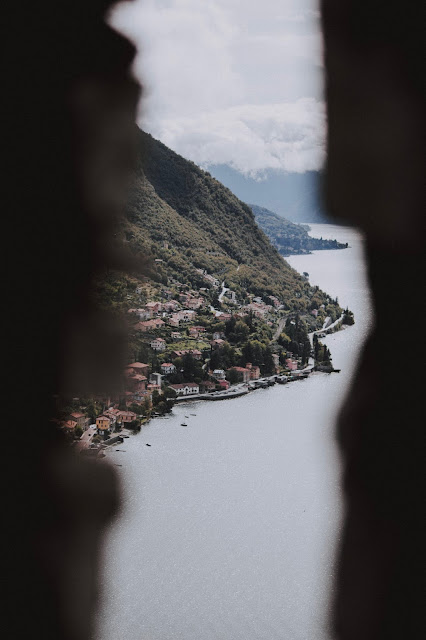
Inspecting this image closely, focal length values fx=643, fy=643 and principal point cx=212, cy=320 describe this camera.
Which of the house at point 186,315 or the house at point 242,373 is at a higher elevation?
the house at point 186,315

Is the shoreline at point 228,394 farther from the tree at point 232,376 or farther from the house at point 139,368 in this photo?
the house at point 139,368

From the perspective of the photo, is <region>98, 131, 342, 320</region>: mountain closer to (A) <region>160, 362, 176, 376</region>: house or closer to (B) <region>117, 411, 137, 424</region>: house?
(A) <region>160, 362, 176, 376</region>: house

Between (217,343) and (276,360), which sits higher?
(217,343)

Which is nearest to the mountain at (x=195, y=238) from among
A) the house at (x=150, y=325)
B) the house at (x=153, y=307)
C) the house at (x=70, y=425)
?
the house at (x=153, y=307)

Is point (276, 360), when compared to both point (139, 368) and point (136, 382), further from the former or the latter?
point (136, 382)

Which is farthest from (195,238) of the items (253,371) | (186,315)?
(253,371)

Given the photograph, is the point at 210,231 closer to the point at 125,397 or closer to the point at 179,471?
the point at 125,397
